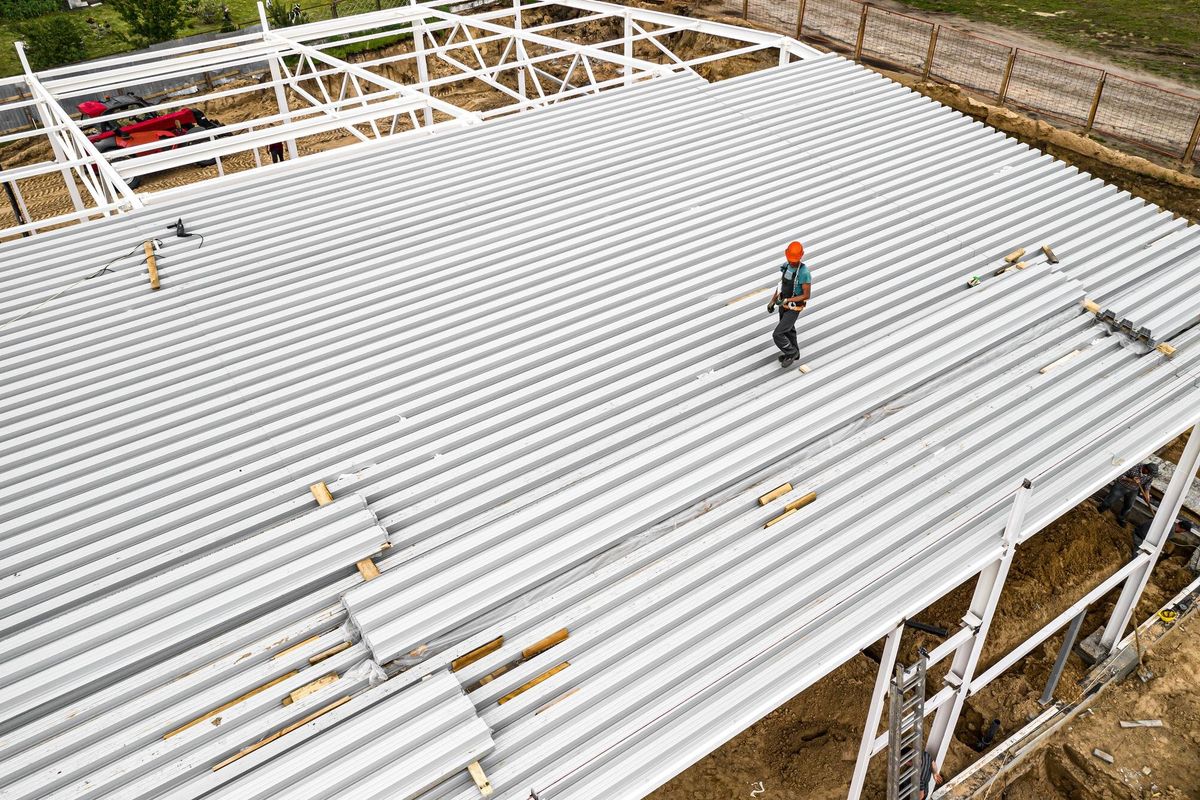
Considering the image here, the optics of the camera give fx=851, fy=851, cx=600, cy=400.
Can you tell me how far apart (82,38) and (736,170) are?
33739 mm

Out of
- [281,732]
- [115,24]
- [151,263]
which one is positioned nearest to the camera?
[281,732]

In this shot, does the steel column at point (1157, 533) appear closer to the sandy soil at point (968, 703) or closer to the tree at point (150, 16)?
the sandy soil at point (968, 703)

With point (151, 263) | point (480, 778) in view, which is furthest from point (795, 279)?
point (151, 263)

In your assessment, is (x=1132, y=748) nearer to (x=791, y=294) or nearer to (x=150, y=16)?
(x=791, y=294)

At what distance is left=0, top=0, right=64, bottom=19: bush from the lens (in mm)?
36844

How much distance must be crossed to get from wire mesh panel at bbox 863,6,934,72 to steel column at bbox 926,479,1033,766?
63.2ft

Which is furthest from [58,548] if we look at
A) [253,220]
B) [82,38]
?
[82,38]

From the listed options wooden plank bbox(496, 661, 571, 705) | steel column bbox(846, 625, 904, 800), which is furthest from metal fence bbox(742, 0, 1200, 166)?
wooden plank bbox(496, 661, 571, 705)

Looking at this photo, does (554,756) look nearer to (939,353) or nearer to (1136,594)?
(939,353)

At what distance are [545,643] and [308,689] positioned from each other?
6.73ft

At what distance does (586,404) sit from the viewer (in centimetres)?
981

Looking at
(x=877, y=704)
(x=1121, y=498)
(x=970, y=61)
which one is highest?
(x=970, y=61)

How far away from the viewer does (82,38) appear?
35.3 m

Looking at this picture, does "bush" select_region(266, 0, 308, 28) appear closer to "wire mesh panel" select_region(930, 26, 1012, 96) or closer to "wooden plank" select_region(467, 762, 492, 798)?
"wire mesh panel" select_region(930, 26, 1012, 96)
